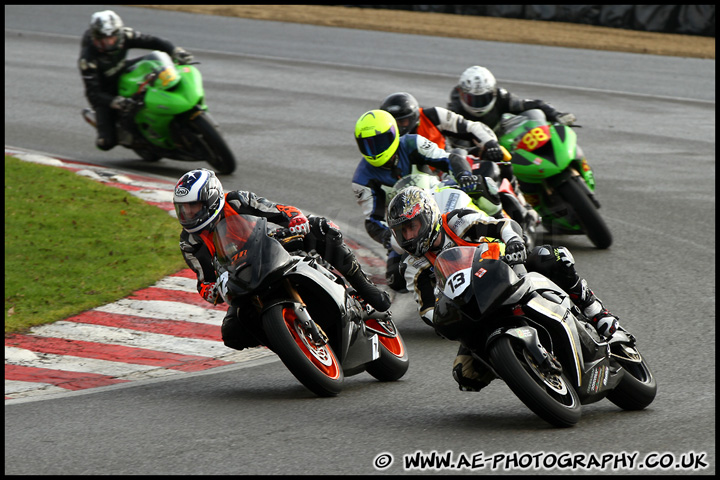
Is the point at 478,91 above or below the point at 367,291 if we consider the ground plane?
above

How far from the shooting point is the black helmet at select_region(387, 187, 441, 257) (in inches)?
254

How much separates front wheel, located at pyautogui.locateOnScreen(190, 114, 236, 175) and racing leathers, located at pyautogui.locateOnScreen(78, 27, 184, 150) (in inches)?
48.3

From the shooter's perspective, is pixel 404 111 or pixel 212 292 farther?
pixel 404 111

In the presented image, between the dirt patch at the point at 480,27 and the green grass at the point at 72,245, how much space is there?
15062 mm

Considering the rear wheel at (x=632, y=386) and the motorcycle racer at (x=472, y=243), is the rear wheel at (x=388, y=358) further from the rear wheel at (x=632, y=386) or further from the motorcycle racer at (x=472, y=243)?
the rear wheel at (x=632, y=386)

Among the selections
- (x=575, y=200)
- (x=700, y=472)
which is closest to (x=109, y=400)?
(x=700, y=472)

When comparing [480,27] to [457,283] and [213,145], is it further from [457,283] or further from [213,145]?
[457,283]

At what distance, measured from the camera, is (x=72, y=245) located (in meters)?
10.4

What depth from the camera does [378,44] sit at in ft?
80.9

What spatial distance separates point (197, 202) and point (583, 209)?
4.81 m

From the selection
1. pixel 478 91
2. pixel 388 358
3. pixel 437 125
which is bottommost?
pixel 388 358
